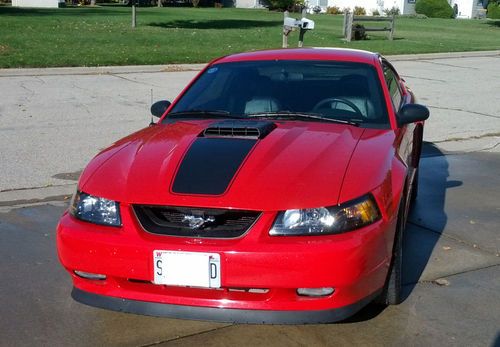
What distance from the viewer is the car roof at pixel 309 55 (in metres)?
5.20

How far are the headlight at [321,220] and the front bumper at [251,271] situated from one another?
39 mm

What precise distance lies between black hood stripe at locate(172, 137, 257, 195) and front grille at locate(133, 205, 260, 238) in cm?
11

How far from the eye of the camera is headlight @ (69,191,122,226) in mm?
3561

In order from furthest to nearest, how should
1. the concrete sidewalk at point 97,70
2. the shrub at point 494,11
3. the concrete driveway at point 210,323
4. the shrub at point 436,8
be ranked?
the shrub at point 494,11 → the shrub at point 436,8 → the concrete sidewalk at point 97,70 → the concrete driveway at point 210,323

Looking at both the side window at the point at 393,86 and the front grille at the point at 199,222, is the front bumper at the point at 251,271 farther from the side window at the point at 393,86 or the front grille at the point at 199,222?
the side window at the point at 393,86

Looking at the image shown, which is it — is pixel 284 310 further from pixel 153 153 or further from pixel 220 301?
pixel 153 153

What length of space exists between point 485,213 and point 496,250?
1.04 metres

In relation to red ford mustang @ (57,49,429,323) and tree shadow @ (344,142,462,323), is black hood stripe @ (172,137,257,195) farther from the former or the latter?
tree shadow @ (344,142,462,323)

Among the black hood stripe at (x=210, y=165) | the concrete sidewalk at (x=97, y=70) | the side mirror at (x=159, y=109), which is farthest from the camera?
the concrete sidewalk at (x=97, y=70)

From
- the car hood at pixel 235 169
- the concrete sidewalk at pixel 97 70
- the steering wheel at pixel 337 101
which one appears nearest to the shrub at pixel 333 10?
the concrete sidewalk at pixel 97 70

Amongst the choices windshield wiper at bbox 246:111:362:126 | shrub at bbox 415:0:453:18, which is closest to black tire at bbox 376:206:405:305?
windshield wiper at bbox 246:111:362:126

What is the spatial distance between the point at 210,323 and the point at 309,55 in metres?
2.30

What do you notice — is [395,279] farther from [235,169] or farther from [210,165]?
[210,165]

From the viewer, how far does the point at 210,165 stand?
3750mm
